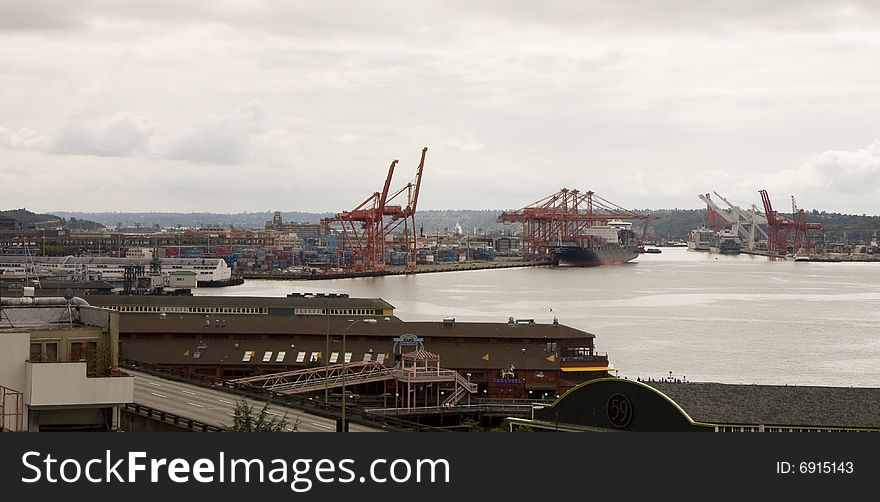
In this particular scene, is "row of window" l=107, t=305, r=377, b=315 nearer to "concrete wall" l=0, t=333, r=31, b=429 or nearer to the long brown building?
the long brown building


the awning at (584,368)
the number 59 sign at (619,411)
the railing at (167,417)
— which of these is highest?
the number 59 sign at (619,411)

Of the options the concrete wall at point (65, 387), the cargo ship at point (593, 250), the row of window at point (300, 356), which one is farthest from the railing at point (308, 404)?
the cargo ship at point (593, 250)

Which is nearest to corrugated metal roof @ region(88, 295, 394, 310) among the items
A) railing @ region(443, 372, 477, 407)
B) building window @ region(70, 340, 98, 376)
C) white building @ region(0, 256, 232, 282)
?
railing @ region(443, 372, 477, 407)

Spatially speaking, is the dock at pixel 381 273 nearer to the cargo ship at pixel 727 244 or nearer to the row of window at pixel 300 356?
the cargo ship at pixel 727 244

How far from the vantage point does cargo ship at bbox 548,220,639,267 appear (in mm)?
83375

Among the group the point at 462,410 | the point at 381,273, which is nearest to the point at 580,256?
the point at 381,273

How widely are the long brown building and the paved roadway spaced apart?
4051mm

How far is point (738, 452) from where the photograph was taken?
5.71 metres

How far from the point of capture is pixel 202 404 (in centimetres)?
1255

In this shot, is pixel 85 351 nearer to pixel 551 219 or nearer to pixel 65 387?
pixel 65 387

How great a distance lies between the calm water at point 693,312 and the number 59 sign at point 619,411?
38.4 ft

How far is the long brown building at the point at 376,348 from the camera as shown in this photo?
18594 millimetres

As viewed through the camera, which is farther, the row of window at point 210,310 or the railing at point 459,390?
the row of window at point 210,310

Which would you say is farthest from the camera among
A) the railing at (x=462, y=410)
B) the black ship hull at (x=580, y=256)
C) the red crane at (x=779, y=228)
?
the red crane at (x=779, y=228)
